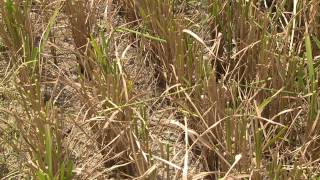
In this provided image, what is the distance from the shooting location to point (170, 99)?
1614mm

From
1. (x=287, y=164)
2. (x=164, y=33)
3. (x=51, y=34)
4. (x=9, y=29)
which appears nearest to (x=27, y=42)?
(x=9, y=29)

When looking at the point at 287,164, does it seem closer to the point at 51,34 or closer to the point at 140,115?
the point at 140,115

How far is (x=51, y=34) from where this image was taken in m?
1.93

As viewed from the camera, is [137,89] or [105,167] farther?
[137,89]

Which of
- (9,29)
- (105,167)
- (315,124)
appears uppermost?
(9,29)

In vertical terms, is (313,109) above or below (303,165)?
above

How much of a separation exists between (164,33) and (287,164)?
0.51m

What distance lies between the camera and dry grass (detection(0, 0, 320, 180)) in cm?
141

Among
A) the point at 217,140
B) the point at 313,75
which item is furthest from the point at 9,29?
the point at 313,75

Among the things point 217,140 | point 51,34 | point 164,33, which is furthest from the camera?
point 51,34

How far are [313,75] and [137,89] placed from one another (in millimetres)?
555

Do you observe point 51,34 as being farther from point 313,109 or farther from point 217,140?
point 313,109

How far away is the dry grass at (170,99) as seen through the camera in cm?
141

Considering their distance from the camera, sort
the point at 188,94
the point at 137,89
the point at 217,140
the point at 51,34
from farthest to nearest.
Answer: the point at 51,34 → the point at 137,89 → the point at 188,94 → the point at 217,140
